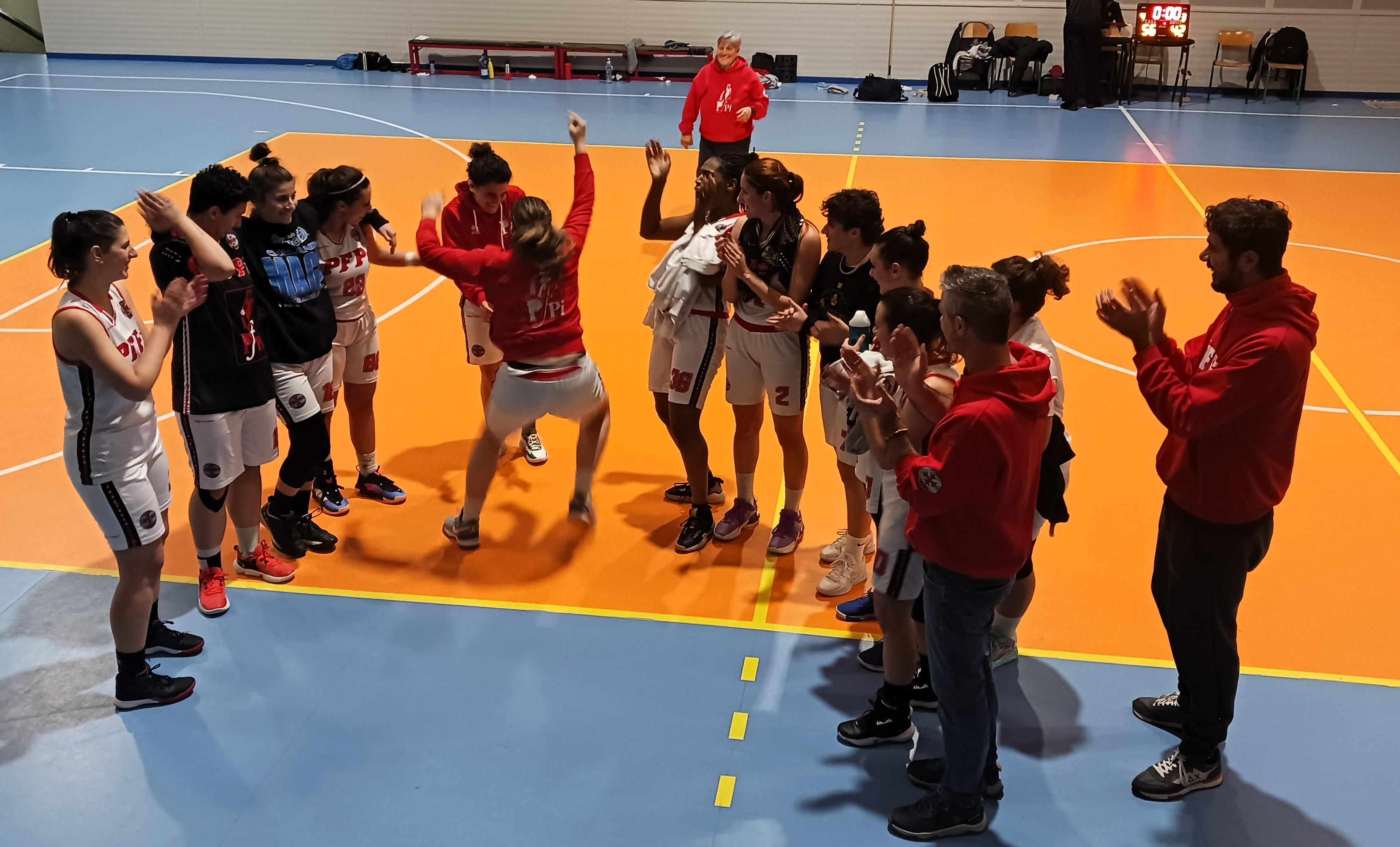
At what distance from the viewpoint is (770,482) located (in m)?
7.14

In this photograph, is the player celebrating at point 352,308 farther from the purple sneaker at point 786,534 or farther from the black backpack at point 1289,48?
the black backpack at point 1289,48

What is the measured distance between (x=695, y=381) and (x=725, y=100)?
583 centimetres

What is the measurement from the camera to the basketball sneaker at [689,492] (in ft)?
22.5

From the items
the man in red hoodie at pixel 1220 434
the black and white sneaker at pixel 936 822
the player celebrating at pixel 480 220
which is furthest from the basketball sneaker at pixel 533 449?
the man in red hoodie at pixel 1220 434

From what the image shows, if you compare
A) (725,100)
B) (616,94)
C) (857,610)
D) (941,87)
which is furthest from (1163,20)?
(857,610)

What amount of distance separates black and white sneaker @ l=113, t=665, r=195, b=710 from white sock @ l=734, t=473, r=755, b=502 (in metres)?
3.01

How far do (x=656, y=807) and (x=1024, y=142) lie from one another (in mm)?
13854

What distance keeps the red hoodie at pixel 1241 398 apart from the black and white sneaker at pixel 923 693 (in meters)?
1.41

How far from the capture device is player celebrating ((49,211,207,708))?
450 cm

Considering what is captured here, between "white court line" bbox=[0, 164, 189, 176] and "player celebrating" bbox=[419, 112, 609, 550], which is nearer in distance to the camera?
"player celebrating" bbox=[419, 112, 609, 550]

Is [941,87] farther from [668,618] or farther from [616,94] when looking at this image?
[668,618]

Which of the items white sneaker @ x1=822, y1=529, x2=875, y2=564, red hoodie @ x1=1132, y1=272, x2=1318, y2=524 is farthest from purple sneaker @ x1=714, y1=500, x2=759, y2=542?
red hoodie @ x1=1132, y1=272, x2=1318, y2=524

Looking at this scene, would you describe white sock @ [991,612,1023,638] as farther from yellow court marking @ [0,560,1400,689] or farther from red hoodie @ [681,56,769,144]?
red hoodie @ [681,56,769,144]

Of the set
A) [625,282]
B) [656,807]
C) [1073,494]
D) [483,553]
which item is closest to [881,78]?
[625,282]
